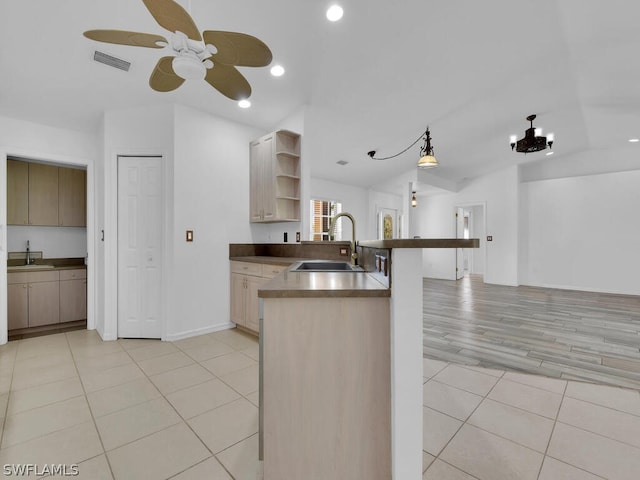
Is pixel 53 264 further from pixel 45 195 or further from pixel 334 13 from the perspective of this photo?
pixel 334 13

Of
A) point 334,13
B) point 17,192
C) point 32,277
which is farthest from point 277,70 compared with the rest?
point 32,277

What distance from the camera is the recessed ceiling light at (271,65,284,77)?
8.98ft

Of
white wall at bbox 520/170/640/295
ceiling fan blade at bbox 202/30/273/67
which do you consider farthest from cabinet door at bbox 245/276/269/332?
white wall at bbox 520/170/640/295

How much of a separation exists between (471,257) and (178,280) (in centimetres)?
936

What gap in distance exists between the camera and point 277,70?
2.78 meters

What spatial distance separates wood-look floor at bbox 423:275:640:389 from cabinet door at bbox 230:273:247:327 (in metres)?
2.04

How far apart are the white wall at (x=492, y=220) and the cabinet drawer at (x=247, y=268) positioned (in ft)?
19.6

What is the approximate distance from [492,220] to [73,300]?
8417 millimetres

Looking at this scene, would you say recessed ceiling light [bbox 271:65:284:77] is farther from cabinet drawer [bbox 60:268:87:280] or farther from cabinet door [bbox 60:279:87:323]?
cabinet door [bbox 60:279:87:323]

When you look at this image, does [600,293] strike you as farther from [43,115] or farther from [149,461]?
[43,115]

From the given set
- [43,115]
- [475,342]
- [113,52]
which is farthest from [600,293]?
[43,115]

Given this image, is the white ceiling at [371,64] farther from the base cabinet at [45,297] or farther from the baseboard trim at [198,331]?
the baseboard trim at [198,331]

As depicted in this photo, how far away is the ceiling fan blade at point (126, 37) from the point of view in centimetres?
144

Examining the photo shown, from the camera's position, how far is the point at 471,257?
9.80 meters
